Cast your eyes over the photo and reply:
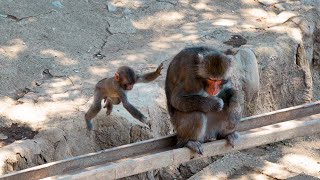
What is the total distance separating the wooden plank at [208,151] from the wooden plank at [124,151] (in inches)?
4.6

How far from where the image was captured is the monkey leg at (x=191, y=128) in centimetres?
632

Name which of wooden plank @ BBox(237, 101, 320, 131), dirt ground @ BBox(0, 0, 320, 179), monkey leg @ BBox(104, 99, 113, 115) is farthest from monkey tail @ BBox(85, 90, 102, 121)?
wooden plank @ BBox(237, 101, 320, 131)

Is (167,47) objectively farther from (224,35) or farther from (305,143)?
(305,143)

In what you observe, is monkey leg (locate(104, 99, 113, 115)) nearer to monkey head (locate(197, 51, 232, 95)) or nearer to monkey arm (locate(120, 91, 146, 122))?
monkey arm (locate(120, 91, 146, 122))

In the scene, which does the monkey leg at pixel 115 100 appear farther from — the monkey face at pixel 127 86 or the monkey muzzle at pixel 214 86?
the monkey muzzle at pixel 214 86

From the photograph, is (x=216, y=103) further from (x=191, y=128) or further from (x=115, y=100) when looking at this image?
(x=115, y=100)

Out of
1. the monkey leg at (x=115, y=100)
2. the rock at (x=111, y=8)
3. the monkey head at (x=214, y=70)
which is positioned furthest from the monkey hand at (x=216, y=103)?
the rock at (x=111, y=8)

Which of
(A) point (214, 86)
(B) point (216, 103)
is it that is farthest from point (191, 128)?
(A) point (214, 86)

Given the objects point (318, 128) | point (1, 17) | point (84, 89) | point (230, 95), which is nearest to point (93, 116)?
point (84, 89)

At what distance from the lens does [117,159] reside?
6023 millimetres

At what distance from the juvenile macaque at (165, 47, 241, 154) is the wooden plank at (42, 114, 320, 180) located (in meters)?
0.10

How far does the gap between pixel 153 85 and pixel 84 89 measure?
84 cm

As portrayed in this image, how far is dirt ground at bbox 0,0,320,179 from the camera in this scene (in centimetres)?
762

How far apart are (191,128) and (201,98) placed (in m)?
0.32
